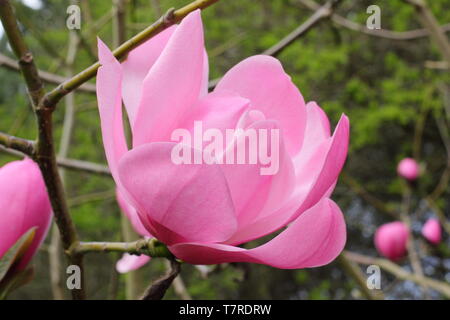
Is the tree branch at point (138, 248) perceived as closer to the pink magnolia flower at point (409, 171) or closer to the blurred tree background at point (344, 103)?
the pink magnolia flower at point (409, 171)

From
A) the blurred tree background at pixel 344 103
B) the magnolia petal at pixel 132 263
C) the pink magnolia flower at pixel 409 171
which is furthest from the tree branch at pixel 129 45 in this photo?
the blurred tree background at pixel 344 103

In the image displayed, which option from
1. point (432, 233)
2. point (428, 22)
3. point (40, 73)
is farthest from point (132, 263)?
point (432, 233)

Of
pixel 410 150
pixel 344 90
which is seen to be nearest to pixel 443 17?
pixel 344 90

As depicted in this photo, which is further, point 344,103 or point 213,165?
point 344,103

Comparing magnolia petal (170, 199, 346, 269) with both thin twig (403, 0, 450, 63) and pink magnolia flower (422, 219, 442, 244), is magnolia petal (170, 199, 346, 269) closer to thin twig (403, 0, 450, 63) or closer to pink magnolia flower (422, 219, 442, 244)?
thin twig (403, 0, 450, 63)

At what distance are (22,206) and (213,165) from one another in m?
0.13

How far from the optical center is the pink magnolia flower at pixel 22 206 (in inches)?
11.4

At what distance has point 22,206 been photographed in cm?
29

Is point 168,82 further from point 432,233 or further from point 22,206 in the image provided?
point 432,233

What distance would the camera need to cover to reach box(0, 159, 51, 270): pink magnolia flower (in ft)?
0.95

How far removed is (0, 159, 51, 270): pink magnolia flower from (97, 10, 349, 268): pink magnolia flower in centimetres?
7

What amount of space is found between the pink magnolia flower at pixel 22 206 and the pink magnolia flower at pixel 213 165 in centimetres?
7

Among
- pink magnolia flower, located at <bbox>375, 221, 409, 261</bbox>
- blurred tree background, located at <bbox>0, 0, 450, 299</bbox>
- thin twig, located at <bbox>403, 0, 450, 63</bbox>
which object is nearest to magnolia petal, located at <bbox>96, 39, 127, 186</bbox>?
thin twig, located at <bbox>403, 0, 450, 63</bbox>

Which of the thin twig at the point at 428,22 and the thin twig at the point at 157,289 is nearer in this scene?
the thin twig at the point at 157,289
